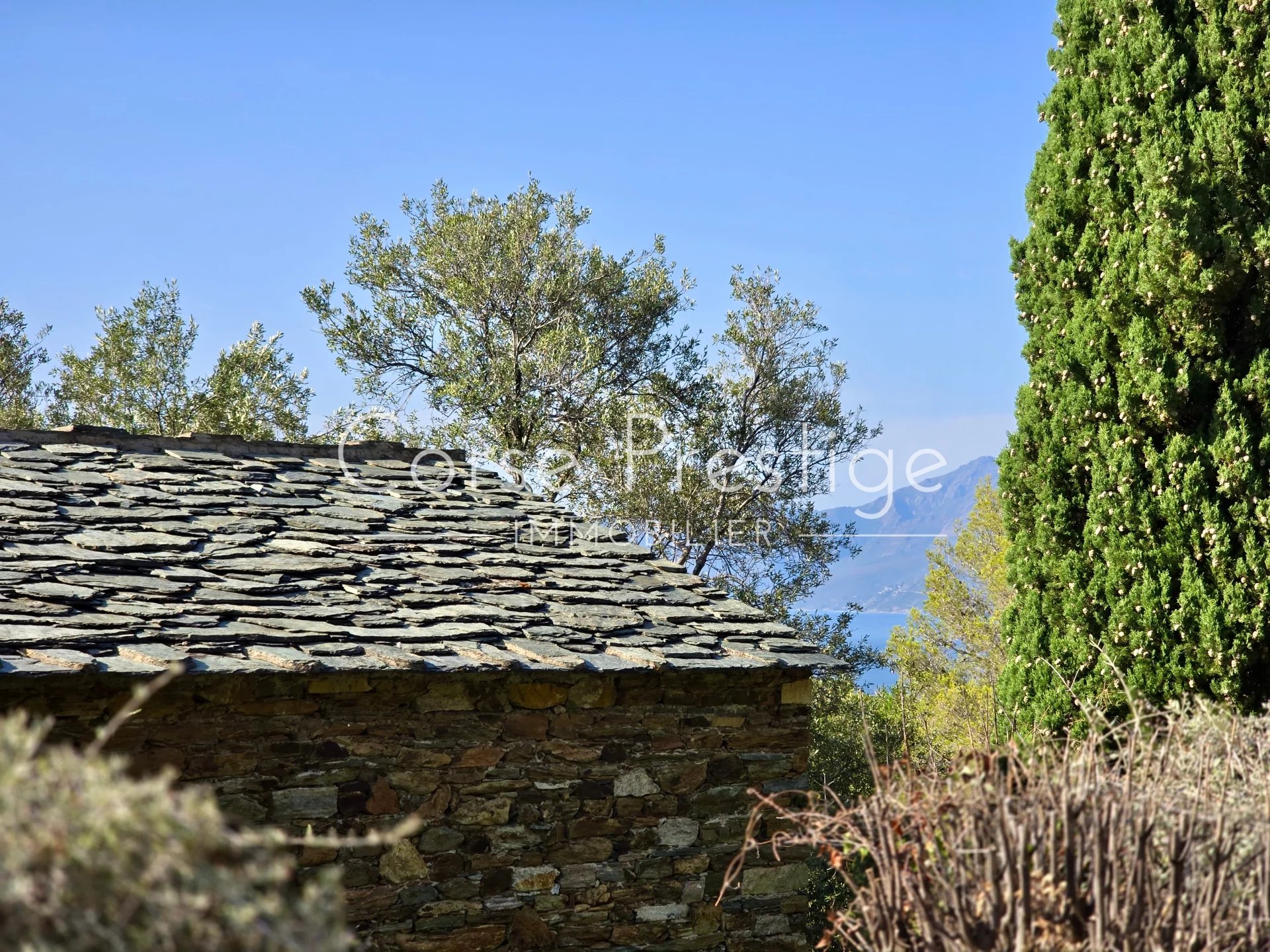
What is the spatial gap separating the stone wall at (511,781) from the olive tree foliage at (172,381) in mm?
10730

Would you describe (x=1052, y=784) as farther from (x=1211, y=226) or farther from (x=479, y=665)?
(x=1211, y=226)

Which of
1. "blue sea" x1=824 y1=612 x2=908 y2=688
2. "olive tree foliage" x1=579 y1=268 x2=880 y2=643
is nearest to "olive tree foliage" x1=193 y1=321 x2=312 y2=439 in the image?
"olive tree foliage" x1=579 y1=268 x2=880 y2=643

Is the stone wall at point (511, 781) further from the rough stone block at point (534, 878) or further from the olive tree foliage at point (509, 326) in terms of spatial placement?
the olive tree foliage at point (509, 326)

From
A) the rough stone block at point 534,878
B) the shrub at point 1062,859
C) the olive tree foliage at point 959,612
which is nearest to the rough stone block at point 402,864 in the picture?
the rough stone block at point 534,878

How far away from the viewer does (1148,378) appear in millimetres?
7184

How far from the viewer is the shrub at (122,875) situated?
154 cm

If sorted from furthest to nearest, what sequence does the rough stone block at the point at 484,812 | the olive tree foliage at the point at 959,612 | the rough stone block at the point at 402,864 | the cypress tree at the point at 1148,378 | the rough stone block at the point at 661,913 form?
the olive tree foliage at the point at 959,612, the cypress tree at the point at 1148,378, the rough stone block at the point at 661,913, the rough stone block at the point at 484,812, the rough stone block at the point at 402,864

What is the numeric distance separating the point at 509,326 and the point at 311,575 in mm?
9459

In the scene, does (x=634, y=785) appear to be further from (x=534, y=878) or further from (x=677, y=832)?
(x=534, y=878)

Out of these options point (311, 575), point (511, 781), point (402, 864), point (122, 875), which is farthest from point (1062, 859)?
point (311, 575)

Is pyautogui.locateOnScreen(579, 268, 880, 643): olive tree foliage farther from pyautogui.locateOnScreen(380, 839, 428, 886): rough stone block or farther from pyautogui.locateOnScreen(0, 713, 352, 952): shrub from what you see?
pyautogui.locateOnScreen(0, 713, 352, 952): shrub

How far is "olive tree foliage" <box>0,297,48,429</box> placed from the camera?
1766 centimetres

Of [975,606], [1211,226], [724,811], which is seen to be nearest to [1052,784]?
[724,811]

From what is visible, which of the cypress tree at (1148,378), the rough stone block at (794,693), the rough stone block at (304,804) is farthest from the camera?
the cypress tree at (1148,378)
